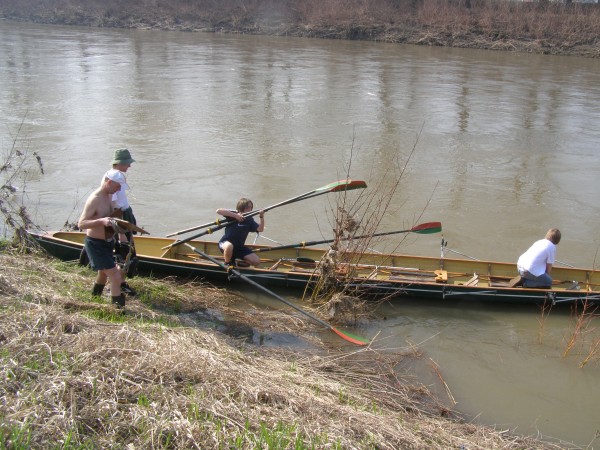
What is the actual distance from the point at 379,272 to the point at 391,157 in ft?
22.4

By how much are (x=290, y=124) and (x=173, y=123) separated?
10.5 ft

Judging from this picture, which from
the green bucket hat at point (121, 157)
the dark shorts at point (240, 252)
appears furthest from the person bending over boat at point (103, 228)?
the dark shorts at point (240, 252)

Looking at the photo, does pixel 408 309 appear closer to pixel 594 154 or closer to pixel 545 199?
pixel 545 199

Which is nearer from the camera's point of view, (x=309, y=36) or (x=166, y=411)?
(x=166, y=411)

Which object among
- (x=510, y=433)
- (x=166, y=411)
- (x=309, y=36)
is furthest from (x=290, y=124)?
(x=309, y=36)

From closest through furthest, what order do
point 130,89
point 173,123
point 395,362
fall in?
point 395,362, point 173,123, point 130,89

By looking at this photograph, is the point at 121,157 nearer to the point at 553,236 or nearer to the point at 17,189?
the point at 553,236

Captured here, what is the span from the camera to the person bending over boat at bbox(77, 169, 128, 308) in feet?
19.3

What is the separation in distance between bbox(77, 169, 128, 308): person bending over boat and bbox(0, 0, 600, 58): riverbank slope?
33.7 meters

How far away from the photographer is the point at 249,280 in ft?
24.6

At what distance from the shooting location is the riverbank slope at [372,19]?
35750 millimetres

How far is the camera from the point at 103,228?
599 centimetres

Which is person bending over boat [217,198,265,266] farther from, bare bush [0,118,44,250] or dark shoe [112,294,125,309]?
bare bush [0,118,44,250]

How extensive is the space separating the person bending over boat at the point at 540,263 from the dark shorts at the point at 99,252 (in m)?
4.98
